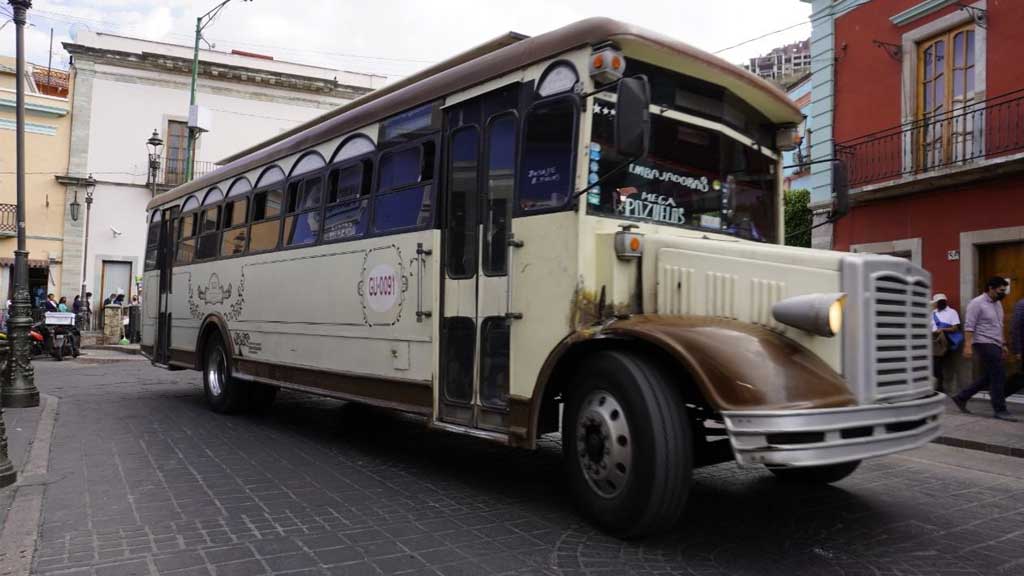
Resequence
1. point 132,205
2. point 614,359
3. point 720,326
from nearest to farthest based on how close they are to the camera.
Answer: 1. point 720,326
2. point 614,359
3. point 132,205

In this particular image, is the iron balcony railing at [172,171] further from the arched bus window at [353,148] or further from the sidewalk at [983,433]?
the sidewalk at [983,433]

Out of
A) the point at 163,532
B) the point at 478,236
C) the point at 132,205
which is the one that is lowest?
the point at 163,532

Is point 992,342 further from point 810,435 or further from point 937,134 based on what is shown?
point 810,435

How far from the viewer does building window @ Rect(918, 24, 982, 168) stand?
11.8 metres

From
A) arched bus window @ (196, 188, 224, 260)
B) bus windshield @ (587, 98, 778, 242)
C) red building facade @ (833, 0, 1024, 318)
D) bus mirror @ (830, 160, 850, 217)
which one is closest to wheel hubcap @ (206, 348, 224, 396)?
arched bus window @ (196, 188, 224, 260)

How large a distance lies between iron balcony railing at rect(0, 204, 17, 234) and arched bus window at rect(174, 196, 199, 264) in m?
20.8

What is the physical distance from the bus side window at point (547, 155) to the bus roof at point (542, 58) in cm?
37

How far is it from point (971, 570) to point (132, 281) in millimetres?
31106

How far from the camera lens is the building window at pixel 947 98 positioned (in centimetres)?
1177

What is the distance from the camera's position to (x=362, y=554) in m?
3.88

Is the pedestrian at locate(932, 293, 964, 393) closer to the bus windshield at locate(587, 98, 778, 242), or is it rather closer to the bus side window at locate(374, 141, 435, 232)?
the bus windshield at locate(587, 98, 778, 242)

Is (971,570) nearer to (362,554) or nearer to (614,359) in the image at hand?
(614,359)

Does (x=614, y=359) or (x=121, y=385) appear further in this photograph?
(x=121, y=385)

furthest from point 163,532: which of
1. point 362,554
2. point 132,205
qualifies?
point 132,205
